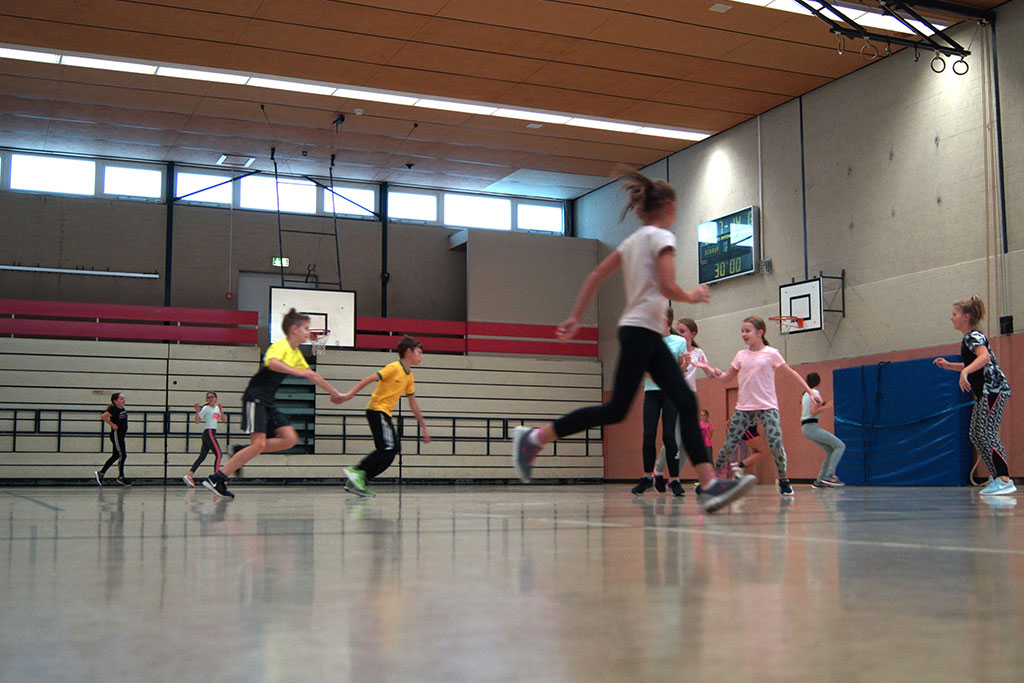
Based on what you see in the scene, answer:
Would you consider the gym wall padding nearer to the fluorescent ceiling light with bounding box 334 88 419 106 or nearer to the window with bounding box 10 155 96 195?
the fluorescent ceiling light with bounding box 334 88 419 106

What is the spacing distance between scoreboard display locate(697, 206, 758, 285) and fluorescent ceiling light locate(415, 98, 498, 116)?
4.72m

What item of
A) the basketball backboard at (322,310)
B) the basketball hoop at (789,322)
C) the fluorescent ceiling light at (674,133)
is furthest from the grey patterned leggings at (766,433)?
the basketball backboard at (322,310)

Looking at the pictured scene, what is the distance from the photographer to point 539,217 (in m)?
23.7

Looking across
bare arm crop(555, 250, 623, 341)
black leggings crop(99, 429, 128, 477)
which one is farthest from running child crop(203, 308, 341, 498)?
black leggings crop(99, 429, 128, 477)

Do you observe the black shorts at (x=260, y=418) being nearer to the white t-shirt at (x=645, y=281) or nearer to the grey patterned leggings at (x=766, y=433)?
the grey patterned leggings at (x=766, y=433)

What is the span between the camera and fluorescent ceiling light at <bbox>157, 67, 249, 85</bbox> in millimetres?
15430

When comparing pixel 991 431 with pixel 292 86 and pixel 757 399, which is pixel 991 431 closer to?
pixel 757 399

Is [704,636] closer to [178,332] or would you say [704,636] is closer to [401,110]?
[401,110]

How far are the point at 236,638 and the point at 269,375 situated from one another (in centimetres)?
654

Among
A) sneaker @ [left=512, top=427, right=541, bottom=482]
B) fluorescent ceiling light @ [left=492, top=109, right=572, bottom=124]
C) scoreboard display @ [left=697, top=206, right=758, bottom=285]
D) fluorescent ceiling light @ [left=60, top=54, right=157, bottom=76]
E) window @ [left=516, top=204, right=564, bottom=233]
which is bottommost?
sneaker @ [left=512, top=427, right=541, bottom=482]

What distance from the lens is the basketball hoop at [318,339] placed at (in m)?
19.5

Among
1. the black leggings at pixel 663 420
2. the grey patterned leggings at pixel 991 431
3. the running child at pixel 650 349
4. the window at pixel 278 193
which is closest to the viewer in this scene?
the running child at pixel 650 349

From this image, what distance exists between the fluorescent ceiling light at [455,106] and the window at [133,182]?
691 centimetres

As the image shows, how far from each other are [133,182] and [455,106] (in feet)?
25.4
